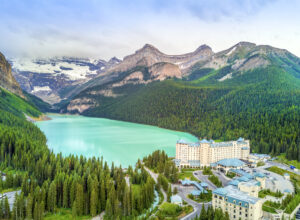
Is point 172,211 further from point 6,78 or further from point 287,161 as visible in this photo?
point 6,78

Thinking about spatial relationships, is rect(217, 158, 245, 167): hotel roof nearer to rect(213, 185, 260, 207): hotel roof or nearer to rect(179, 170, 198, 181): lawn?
rect(179, 170, 198, 181): lawn

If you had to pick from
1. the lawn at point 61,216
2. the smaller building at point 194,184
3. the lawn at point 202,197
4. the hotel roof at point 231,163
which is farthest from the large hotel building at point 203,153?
the lawn at point 61,216

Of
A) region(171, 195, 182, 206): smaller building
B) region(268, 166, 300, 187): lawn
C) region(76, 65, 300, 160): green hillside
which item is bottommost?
region(171, 195, 182, 206): smaller building

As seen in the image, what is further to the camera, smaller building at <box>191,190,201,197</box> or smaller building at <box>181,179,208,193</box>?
smaller building at <box>181,179,208,193</box>

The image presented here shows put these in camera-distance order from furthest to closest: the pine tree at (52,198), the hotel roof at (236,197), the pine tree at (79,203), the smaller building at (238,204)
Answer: the pine tree at (52,198)
the pine tree at (79,203)
the hotel roof at (236,197)
the smaller building at (238,204)

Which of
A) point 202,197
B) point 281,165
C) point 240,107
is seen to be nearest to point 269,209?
point 202,197

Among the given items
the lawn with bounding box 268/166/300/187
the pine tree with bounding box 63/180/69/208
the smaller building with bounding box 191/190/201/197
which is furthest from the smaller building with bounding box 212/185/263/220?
the pine tree with bounding box 63/180/69/208

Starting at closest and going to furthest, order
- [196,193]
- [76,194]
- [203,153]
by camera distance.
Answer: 1. [76,194]
2. [196,193]
3. [203,153]

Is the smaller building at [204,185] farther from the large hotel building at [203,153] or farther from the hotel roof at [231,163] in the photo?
the large hotel building at [203,153]

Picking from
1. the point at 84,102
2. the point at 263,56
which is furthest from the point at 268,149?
the point at 84,102
